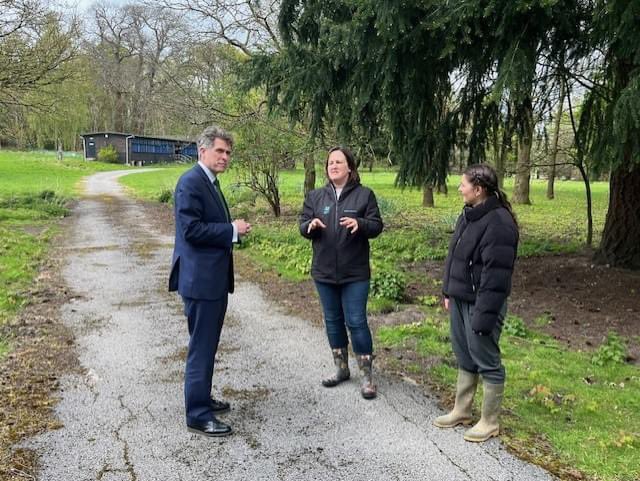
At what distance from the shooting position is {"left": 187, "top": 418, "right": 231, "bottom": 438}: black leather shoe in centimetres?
350

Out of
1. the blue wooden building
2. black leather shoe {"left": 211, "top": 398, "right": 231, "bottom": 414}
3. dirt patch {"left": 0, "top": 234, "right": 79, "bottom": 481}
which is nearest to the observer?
dirt patch {"left": 0, "top": 234, "right": 79, "bottom": 481}

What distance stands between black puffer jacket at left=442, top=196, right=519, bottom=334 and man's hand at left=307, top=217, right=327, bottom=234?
39.6 inches

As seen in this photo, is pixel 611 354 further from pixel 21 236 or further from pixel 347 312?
pixel 21 236

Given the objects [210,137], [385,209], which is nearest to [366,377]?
[210,137]

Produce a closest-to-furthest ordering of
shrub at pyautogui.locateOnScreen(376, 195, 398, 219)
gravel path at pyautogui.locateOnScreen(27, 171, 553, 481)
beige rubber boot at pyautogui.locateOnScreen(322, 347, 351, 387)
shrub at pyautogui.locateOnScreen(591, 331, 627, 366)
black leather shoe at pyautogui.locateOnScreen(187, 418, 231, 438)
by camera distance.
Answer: gravel path at pyautogui.locateOnScreen(27, 171, 553, 481), black leather shoe at pyautogui.locateOnScreen(187, 418, 231, 438), beige rubber boot at pyautogui.locateOnScreen(322, 347, 351, 387), shrub at pyautogui.locateOnScreen(591, 331, 627, 366), shrub at pyautogui.locateOnScreen(376, 195, 398, 219)

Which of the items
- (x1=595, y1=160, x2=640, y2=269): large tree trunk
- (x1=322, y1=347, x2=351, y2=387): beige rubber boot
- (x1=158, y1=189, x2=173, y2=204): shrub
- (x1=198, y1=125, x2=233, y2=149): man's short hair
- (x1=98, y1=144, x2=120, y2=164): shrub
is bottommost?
(x1=322, y1=347, x2=351, y2=387): beige rubber boot

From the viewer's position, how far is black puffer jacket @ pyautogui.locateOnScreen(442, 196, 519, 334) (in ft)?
10.6

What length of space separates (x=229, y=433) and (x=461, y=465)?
137 centimetres

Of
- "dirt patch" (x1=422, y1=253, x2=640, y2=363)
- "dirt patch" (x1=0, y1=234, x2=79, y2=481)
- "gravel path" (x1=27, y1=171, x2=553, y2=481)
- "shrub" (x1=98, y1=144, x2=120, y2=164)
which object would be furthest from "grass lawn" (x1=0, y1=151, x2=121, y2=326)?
"shrub" (x1=98, y1=144, x2=120, y2=164)

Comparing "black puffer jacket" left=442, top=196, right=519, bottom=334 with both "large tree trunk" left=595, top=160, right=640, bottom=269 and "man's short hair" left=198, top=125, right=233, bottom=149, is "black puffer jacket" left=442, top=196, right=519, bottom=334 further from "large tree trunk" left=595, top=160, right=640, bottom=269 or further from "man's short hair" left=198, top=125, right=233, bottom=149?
"large tree trunk" left=595, top=160, right=640, bottom=269

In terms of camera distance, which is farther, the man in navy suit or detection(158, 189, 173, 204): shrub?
detection(158, 189, 173, 204): shrub

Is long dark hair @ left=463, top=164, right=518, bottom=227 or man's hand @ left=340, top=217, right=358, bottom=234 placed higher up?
long dark hair @ left=463, top=164, right=518, bottom=227

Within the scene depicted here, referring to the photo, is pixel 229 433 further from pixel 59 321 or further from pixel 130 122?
pixel 130 122

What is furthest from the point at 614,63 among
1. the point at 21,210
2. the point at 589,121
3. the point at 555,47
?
the point at 21,210
